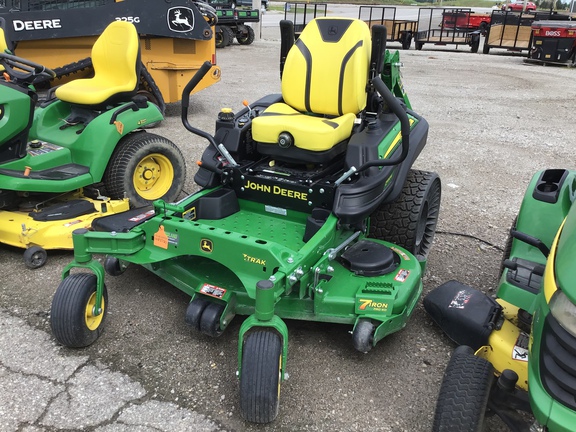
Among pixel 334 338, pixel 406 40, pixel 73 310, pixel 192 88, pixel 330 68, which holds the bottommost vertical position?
pixel 334 338

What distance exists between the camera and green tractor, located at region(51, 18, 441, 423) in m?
2.55

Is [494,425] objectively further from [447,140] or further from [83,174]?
[447,140]

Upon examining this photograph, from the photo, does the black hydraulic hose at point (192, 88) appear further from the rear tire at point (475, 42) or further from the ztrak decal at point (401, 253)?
the rear tire at point (475, 42)

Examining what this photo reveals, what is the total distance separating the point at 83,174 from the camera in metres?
3.92

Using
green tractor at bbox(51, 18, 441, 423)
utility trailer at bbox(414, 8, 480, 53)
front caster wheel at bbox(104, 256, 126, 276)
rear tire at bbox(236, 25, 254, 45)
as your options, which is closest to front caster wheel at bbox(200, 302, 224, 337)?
green tractor at bbox(51, 18, 441, 423)

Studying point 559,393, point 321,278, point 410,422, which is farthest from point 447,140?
point 559,393

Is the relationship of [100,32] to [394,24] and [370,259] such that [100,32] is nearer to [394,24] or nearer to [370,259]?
[370,259]

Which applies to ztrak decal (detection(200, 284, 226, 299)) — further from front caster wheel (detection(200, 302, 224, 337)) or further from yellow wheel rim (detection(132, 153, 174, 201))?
yellow wheel rim (detection(132, 153, 174, 201))

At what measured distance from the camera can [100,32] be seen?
21.9ft

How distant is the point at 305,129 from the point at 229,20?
13.8 metres

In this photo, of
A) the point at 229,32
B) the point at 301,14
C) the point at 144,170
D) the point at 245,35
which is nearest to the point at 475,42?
the point at 245,35

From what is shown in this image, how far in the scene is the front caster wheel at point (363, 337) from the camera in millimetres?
2533

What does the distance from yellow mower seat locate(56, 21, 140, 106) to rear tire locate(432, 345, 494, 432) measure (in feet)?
10.8

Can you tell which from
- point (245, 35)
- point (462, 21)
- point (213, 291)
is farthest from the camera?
point (462, 21)
